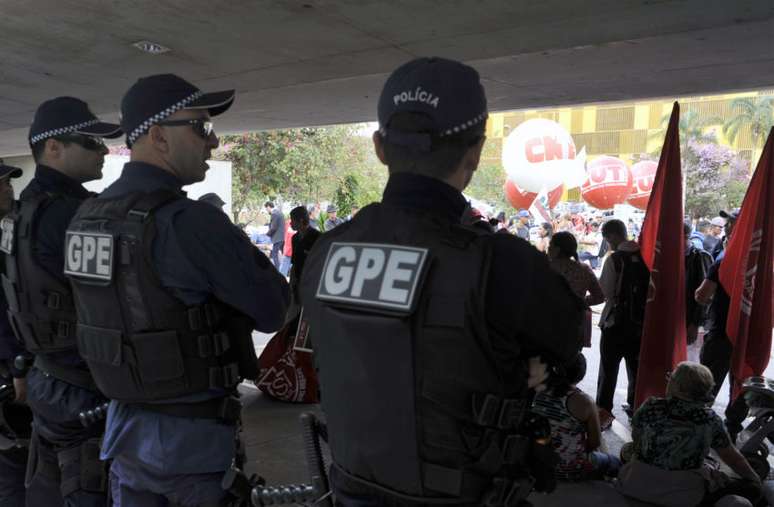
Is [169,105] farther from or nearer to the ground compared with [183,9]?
nearer to the ground

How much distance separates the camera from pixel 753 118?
46875 millimetres

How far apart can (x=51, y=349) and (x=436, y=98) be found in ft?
6.12

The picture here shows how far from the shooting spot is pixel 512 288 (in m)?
1.35

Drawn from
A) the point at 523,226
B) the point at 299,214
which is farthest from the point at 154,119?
the point at 523,226

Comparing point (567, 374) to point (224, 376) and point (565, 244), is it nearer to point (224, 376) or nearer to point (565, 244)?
point (224, 376)

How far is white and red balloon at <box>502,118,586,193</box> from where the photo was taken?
733 inches

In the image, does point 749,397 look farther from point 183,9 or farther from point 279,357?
point 183,9

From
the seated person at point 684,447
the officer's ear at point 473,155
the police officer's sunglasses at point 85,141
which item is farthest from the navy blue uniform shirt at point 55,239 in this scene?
the seated person at point 684,447

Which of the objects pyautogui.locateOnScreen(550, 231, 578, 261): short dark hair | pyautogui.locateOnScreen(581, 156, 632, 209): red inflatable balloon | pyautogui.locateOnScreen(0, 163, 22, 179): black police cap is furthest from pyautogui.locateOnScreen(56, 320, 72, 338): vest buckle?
pyautogui.locateOnScreen(581, 156, 632, 209): red inflatable balloon

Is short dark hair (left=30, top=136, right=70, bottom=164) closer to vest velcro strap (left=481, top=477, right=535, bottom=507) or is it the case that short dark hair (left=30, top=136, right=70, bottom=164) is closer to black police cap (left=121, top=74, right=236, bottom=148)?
black police cap (left=121, top=74, right=236, bottom=148)

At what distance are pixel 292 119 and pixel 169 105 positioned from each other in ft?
26.1

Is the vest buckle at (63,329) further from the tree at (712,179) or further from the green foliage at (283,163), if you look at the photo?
the tree at (712,179)

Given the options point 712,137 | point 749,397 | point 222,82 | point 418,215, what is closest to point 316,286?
point 418,215

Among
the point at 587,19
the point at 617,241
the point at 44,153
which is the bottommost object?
the point at 617,241
